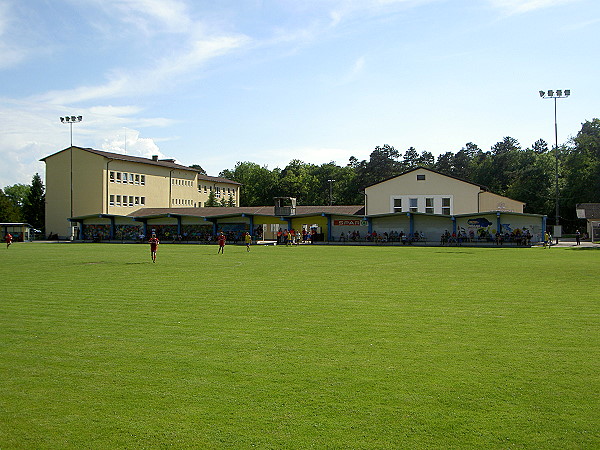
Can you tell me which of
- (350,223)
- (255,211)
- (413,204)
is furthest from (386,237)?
(255,211)

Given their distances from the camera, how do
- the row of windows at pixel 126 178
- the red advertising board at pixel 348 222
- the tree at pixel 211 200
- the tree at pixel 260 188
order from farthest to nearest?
1. the tree at pixel 260 188
2. the tree at pixel 211 200
3. the row of windows at pixel 126 178
4. the red advertising board at pixel 348 222

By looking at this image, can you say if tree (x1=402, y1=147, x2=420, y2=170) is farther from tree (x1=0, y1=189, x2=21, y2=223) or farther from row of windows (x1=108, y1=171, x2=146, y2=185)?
tree (x1=0, y1=189, x2=21, y2=223)

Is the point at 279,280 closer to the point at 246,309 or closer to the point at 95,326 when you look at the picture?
the point at 246,309

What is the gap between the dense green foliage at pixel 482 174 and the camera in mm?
85750

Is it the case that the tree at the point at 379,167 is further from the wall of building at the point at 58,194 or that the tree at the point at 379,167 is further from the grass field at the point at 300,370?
the grass field at the point at 300,370

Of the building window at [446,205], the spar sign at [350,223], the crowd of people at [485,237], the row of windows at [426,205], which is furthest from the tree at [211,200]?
the crowd of people at [485,237]

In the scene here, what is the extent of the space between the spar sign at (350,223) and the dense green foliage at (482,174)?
15519 mm

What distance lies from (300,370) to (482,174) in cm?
11202

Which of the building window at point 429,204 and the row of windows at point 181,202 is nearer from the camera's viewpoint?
the building window at point 429,204

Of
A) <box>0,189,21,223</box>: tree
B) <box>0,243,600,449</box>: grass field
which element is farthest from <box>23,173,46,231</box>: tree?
<box>0,243,600,449</box>: grass field

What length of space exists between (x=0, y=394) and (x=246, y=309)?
6.88m

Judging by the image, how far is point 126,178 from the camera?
79.4 m

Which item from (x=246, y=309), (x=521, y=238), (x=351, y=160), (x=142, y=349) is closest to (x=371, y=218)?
(x=521, y=238)

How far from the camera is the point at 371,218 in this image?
63.7 metres
